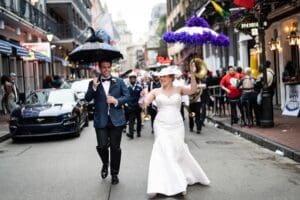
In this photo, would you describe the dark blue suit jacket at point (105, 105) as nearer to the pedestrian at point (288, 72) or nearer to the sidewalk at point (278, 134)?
the sidewalk at point (278, 134)

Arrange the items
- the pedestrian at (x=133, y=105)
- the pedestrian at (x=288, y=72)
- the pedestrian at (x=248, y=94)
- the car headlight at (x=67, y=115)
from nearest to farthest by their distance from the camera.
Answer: the car headlight at (x=67, y=115)
the pedestrian at (x=133, y=105)
the pedestrian at (x=248, y=94)
the pedestrian at (x=288, y=72)

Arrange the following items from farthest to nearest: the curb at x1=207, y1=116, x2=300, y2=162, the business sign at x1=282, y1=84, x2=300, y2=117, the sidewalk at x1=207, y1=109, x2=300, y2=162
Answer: the business sign at x1=282, y1=84, x2=300, y2=117 → the sidewalk at x1=207, y1=109, x2=300, y2=162 → the curb at x1=207, y1=116, x2=300, y2=162

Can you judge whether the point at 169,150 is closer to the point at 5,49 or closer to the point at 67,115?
the point at 67,115

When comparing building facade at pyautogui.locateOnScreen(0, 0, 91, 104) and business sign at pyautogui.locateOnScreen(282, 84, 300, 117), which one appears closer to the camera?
business sign at pyautogui.locateOnScreen(282, 84, 300, 117)

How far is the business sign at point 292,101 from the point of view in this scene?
55.5 ft

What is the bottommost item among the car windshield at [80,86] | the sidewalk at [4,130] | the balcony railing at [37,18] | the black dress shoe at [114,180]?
the black dress shoe at [114,180]

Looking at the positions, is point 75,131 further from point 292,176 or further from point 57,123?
point 292,176

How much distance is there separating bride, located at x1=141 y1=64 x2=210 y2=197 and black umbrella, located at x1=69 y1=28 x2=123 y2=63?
1.96 metres

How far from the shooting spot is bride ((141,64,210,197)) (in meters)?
6.96

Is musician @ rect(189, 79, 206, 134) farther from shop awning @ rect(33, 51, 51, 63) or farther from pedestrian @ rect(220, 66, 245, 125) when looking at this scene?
shop awning @ rect(33, 51, 51, 63)

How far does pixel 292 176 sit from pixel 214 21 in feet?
80.4

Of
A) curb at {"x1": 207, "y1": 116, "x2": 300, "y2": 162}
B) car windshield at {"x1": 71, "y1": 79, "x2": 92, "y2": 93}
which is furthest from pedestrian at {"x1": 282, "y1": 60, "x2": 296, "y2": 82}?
car windshield at {"x1": 71, "y1": 79, "x2": 92, "y2": 93}

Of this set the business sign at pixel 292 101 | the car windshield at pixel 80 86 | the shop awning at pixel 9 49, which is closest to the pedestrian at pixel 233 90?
the business sign at pixel 292 101

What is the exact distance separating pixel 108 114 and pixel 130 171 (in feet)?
4.95
